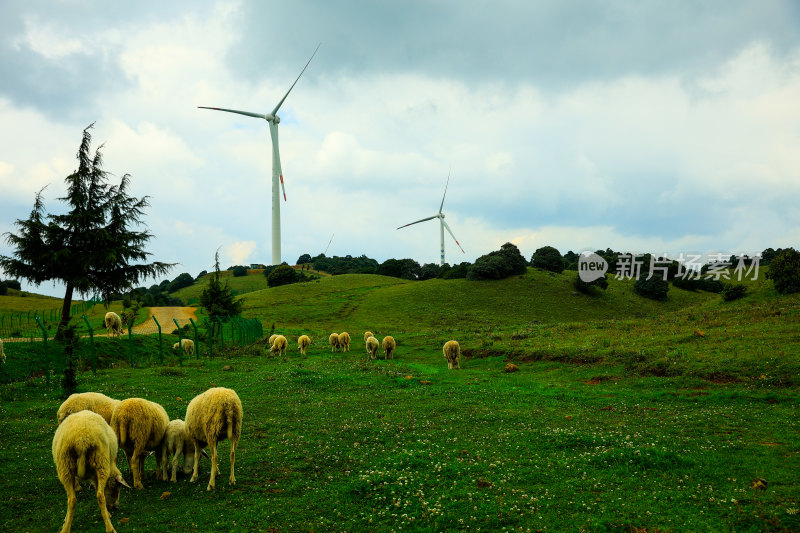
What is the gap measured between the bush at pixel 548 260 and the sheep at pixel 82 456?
104m

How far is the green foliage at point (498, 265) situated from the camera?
94.1 meters

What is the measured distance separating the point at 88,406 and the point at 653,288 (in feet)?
313

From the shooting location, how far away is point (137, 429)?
10047mm

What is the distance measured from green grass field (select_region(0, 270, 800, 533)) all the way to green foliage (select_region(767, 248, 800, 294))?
32.8m

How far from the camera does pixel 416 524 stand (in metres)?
8.30

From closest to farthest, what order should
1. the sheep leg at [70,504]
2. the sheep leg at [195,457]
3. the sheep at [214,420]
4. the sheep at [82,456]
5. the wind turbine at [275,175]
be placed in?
the sheep leg at [70,504]
the sheep at [82,456]
the sheep at [214,420]
the sheep leg at [195,457]
the wind turbine at [275,175]

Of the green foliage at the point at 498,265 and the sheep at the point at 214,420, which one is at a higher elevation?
the green foliage at the point at 498,265

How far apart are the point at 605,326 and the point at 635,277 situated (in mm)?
72016

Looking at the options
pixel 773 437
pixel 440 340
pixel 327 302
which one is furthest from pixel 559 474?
pixel 327 302

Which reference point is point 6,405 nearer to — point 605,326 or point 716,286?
point 605,326

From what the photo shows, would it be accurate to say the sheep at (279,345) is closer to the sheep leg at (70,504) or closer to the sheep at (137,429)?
the sheep at (137,429)

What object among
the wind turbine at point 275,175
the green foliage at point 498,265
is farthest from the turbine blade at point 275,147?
the green foliage at point 498,265

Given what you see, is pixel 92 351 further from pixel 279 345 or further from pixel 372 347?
pixel 372 347

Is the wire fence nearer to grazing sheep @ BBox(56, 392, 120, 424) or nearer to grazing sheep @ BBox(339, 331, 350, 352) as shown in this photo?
grazing sheep @ BBox(339, 331, 350, 352)
